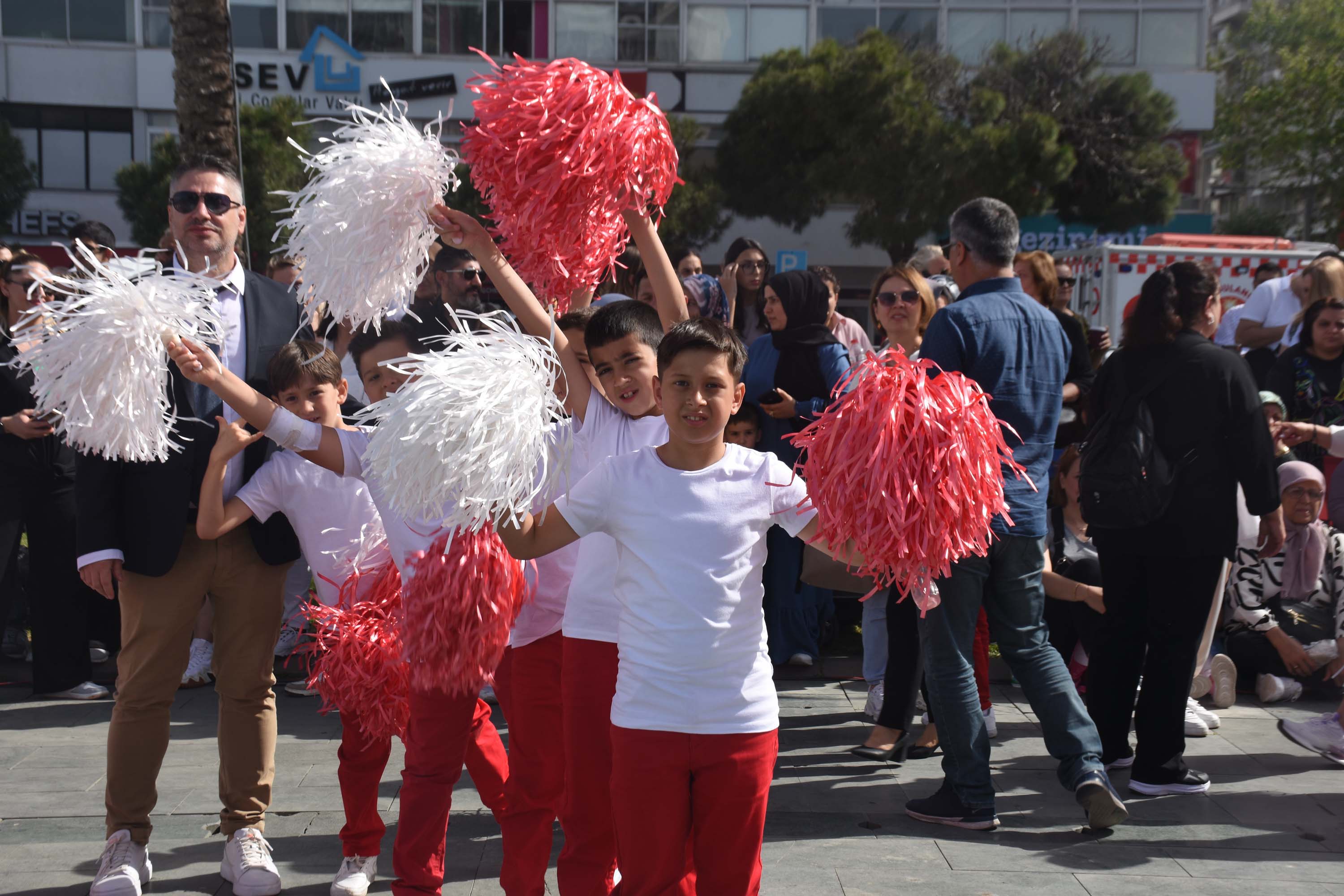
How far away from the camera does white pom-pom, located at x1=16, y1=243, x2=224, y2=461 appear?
295 cm

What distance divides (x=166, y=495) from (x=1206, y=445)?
353 centimetres

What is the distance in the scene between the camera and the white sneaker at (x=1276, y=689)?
587 cm

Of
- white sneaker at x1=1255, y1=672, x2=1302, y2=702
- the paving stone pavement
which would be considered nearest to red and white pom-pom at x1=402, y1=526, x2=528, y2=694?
the paving stone pavement

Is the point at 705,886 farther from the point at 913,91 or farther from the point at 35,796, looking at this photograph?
the point at 913,91

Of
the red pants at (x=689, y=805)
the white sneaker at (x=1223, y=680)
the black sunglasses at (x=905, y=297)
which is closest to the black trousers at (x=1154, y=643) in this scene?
the white sneaker at (x=1223, y=680)

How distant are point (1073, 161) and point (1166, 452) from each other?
21721 millimetres

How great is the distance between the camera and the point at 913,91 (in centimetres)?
2391

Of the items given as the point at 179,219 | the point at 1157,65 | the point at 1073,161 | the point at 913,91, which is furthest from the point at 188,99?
the point at 1157,65

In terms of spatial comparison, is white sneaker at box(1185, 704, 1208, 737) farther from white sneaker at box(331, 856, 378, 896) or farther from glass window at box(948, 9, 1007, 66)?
glass window at box(948, 9, 1007, 66)

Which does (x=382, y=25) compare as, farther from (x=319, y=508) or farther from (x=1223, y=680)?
(x=319, y=508)

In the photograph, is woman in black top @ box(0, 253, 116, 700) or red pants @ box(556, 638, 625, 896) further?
woman in black top @ box(0, 253, 116, 700)

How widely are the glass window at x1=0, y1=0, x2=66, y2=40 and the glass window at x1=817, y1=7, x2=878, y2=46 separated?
63.1 ft

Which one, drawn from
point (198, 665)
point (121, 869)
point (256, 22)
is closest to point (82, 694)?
point (198, 665)

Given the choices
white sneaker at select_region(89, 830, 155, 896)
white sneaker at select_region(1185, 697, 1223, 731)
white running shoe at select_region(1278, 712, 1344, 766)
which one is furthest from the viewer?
white sneaker at select_region(1185, 697, 1223, 731)
